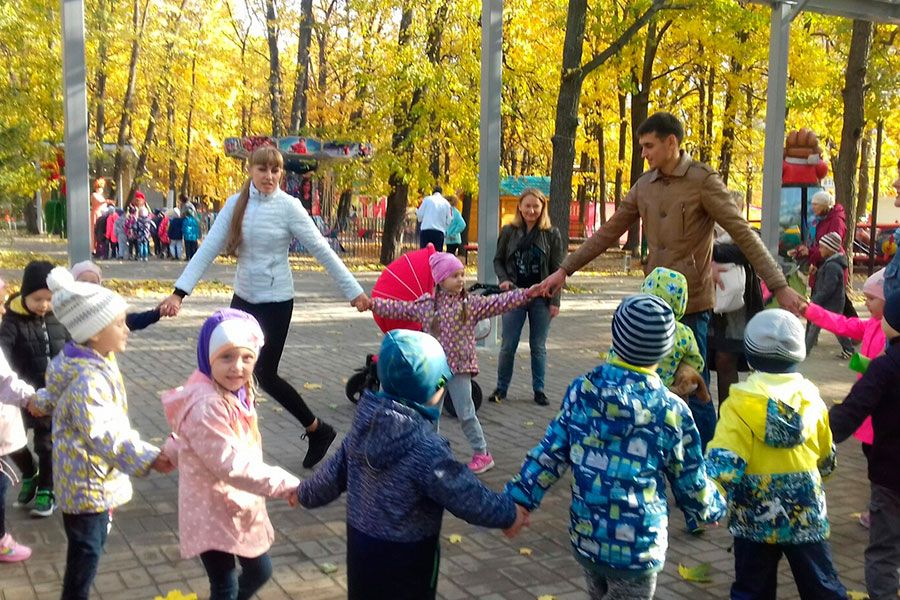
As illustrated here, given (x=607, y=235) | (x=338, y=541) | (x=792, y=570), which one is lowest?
(x=338, y=541)

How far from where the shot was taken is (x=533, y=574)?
4.59 m

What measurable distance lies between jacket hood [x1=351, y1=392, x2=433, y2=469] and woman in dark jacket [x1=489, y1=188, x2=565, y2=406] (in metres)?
5.46

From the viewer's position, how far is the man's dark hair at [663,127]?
5445 mm

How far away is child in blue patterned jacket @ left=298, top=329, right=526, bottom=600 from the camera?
2939mm

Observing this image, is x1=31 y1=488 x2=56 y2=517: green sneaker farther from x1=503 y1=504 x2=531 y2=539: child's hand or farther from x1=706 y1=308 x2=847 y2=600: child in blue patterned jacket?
x1=706 y1=308 x2=847 y2=600: child in blue patterned jacket

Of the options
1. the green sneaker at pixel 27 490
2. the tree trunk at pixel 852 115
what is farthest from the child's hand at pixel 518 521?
the tree trunk at pixel 852 115

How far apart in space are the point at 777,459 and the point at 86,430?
270cm

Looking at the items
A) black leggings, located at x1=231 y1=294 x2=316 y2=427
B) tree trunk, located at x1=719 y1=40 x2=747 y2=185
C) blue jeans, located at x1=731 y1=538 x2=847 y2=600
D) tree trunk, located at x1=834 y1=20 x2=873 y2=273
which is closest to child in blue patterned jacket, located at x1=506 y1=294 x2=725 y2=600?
blue jeans, located at x1=731 y1=538 x2=847 y2=600

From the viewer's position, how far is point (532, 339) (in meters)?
8.62

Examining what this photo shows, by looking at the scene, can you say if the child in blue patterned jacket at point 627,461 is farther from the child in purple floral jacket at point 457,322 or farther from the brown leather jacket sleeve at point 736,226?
the child in purple floral jacket at point 457,322

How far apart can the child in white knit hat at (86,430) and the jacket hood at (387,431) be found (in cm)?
98

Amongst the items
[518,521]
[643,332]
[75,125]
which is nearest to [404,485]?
[518,521]

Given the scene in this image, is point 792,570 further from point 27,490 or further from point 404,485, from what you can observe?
point 27,490

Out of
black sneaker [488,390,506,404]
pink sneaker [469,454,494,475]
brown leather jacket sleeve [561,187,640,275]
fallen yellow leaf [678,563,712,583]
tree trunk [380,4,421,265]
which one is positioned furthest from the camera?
tree trunk [380,4,421,265]
